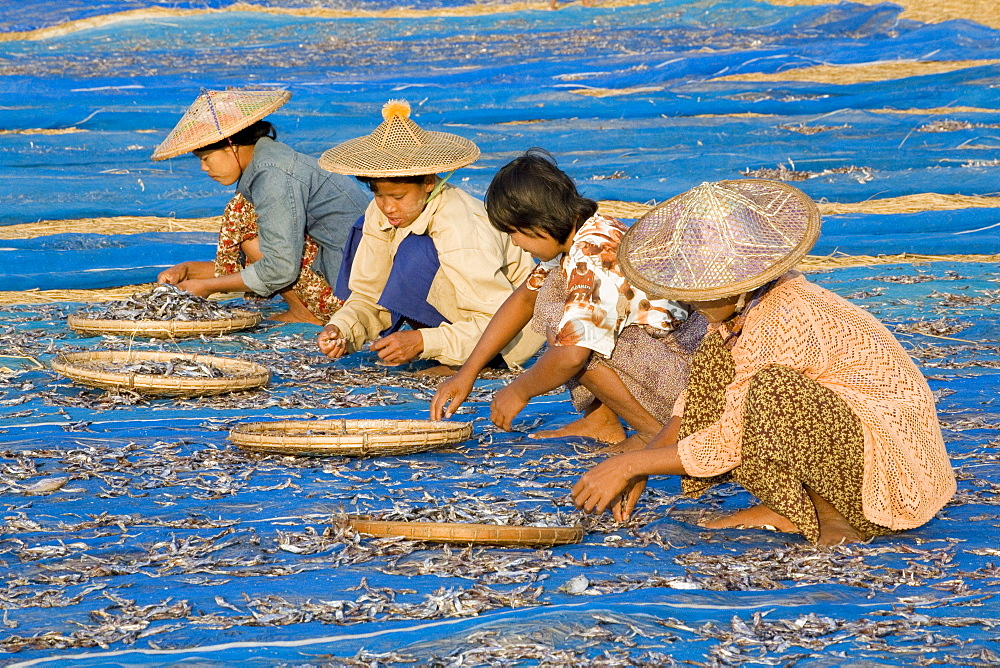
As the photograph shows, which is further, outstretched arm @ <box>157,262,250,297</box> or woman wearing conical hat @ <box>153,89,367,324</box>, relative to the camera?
outstretched arm @ <box>157,262,250,297</box>

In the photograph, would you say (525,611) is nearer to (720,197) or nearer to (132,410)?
(720,197)

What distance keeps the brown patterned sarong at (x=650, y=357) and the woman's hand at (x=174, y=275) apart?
253 cm

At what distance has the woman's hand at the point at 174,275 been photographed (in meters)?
5.09

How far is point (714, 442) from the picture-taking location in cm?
225

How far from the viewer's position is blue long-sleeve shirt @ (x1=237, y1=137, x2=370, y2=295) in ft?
15.1

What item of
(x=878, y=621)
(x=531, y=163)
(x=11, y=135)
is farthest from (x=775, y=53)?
(x=878, y=621)

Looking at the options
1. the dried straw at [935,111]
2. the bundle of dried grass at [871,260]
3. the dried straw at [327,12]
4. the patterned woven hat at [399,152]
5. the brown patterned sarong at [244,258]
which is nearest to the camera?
the patterned woven hat at [399,152]

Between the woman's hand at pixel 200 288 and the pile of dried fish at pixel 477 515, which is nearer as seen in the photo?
the pile of dried fish at pixel 477 515

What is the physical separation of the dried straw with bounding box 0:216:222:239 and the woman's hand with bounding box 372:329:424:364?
123 inches

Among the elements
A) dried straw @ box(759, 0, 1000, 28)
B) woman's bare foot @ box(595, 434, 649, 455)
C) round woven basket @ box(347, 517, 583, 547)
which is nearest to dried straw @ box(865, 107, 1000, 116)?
dried straw @ box(759, 0, 1000, 28)

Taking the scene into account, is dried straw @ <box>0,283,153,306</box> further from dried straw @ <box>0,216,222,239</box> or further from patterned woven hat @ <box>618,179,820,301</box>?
patterned woven hat @ <box>618,179,820,301</box>

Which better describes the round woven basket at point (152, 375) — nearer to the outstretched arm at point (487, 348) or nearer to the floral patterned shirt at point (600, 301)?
the outstretched arm at point (487, 348)

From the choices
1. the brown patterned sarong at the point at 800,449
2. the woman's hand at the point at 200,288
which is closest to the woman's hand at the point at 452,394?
the brown patterned sarong at the point at 800,449

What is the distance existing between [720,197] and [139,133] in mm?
6275
